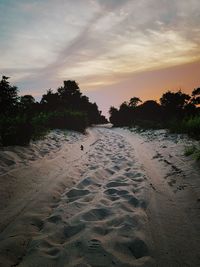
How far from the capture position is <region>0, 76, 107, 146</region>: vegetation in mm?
8539

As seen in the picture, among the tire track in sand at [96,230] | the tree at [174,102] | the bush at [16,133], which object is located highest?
the tree at [174,102]

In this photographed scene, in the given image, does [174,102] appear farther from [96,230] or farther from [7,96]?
[96,230]

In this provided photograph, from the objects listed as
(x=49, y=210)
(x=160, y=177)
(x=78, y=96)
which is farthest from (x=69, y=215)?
(x=78, y=96)

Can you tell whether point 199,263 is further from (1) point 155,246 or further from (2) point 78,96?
(2) point 78,96

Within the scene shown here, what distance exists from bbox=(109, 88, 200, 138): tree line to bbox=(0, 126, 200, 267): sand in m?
5.66

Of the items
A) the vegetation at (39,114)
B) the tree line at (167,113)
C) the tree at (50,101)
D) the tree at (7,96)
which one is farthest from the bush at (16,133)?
the tree at (50,101)

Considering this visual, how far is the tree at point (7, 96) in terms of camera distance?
20.0 m

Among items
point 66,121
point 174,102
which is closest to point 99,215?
point 66,121

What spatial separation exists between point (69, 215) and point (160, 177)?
2.71 meters

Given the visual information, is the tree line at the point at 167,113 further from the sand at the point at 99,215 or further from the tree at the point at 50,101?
the tree at the point at 50,101

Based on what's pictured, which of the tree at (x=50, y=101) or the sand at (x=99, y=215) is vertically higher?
the tree at (x=50, y=101)

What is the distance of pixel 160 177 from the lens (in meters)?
5.52

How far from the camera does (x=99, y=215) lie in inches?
138

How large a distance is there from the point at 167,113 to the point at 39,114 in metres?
12.2
